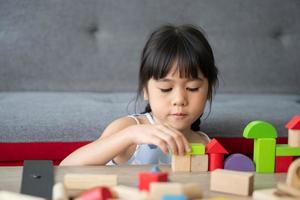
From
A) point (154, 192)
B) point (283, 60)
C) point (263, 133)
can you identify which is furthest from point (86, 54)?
point (154, 192)

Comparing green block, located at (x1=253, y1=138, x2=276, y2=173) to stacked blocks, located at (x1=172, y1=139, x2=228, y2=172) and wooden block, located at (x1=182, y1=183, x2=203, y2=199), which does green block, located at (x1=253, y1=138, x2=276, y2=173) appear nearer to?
stacked blocks, located at (x1=172, y1=139, x2=228, y2=172)

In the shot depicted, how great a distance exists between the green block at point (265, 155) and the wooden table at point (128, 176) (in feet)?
0.08

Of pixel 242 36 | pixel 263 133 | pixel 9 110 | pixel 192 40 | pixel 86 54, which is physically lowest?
pixel 263 133

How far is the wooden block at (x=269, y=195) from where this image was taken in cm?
83

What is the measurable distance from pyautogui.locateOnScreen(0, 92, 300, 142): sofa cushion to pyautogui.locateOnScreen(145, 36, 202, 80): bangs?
0.38 meters

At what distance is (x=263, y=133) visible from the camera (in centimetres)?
109

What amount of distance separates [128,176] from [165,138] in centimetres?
10

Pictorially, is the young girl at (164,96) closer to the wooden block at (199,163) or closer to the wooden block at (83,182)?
the wooden block at (199,163)

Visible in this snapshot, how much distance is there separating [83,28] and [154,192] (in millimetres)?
1525

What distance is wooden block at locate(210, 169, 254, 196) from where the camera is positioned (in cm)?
88

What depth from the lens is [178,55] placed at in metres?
1.30

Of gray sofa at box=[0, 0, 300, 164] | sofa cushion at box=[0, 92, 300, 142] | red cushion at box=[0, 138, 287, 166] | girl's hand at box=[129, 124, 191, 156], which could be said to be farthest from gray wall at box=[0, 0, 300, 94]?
girl's hand at box=[129, 124, 191, 156]

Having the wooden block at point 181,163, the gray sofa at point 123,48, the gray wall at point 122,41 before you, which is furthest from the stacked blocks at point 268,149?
the gray wall at point 122,41

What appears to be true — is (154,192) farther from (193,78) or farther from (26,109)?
(26,109)
